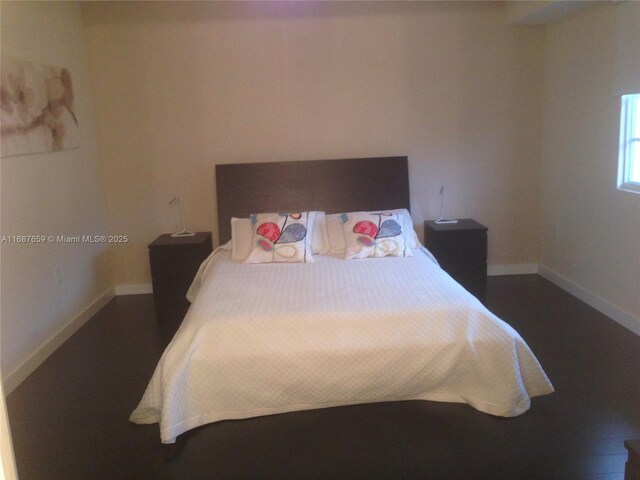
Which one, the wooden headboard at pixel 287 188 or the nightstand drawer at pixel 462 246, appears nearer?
the nightstand drawer at pixel 462 246

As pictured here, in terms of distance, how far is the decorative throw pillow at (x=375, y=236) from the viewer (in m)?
3.76

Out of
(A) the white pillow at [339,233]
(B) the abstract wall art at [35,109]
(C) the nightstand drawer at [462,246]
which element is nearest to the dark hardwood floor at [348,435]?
(C) the nightstand drawer at [462,246]

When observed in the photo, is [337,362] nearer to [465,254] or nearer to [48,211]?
[465,254]

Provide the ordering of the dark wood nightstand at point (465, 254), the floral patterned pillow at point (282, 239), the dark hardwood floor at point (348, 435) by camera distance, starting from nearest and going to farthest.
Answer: the dark hardwood floor at point (348, 435), the floral patterned pillow at point (282, 239), the dark wood nightstand at point (465, 254)

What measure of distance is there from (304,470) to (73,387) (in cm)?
153

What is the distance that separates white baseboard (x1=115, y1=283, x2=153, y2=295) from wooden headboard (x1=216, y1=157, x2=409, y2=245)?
2.72ft

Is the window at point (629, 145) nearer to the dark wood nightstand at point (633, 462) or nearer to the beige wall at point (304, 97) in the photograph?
the beige wall at point (304, 97)

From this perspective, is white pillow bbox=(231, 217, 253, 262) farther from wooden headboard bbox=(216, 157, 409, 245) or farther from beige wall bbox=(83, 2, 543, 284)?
beige wall bbox=(83, 2, 543, 284)

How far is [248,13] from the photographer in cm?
429

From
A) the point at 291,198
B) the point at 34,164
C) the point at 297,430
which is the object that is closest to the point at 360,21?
the point at 291,198

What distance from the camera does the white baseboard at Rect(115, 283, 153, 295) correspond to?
4688 millimetres

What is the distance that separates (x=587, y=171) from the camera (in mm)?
4023

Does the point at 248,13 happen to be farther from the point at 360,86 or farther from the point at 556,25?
the point at 556,25

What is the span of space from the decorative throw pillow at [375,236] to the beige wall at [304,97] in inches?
31.4
